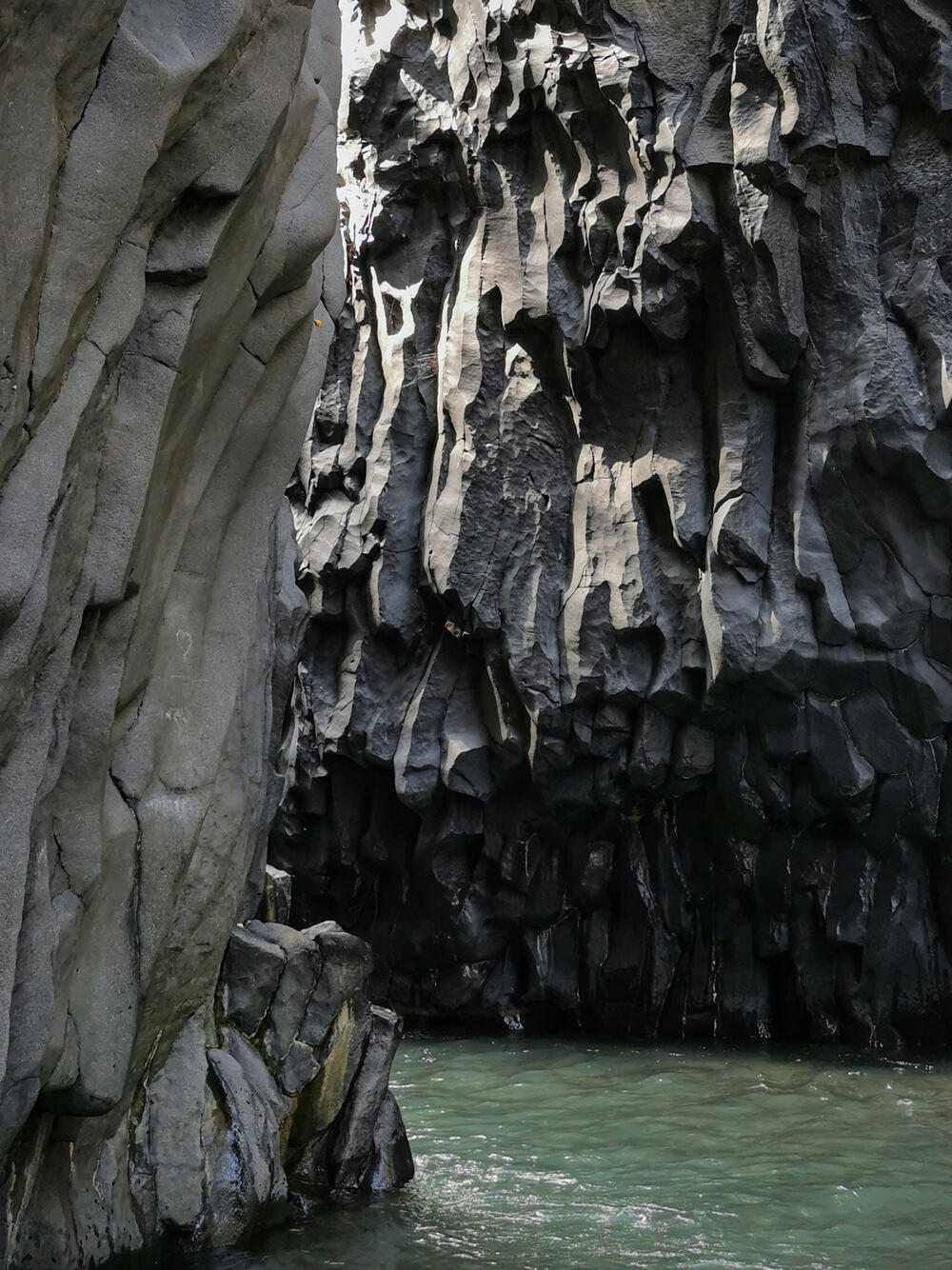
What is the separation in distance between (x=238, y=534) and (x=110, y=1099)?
2.23m

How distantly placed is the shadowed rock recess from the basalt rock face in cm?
516

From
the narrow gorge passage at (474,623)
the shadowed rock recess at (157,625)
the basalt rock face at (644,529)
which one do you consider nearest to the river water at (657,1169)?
the narrow gorge passage at (474,623)

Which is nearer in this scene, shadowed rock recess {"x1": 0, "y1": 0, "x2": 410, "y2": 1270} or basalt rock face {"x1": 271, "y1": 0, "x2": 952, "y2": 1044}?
shadowed rock recess {"x1": 0, "y1": 0, "x2": 410, "y2": 1270}

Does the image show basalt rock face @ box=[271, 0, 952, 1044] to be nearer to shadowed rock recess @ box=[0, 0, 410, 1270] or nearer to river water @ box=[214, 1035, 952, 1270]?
river water @ box=[214, 1035, 952, 1270]

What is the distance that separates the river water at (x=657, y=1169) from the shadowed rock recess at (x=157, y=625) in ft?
1.99

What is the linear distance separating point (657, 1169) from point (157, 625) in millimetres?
4363

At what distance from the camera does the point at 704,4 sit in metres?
10.9

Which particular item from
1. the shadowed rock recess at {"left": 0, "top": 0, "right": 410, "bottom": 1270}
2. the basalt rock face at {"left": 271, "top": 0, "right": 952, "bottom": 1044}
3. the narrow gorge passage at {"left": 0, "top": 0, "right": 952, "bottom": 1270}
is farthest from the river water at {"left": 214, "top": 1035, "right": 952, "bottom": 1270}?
the basalt rock face at {"left": 271, "top": 0, "right": 952, "bottom": 1044}

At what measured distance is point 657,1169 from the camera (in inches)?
282

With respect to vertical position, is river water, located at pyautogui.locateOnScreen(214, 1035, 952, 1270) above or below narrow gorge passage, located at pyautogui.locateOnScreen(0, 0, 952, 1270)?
A: below

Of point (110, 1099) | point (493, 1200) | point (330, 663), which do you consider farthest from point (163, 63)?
point (330, 663)

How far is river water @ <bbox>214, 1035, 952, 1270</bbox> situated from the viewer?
562cm

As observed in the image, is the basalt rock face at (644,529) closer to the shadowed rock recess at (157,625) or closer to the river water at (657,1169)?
the river water at (657,1169)

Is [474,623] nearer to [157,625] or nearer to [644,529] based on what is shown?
[644,529]
